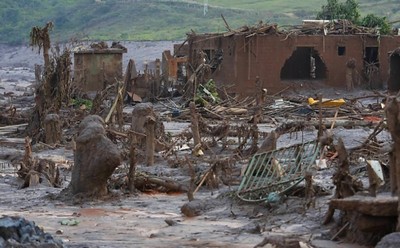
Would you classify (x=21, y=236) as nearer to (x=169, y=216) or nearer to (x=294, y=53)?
(x=169, y=216)

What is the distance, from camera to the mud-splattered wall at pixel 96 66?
4416cm

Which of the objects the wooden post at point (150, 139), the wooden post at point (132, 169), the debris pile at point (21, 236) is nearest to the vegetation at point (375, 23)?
the wooden post at point (150, 139)

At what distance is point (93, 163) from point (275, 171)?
3143mm

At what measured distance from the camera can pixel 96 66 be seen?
4466cm

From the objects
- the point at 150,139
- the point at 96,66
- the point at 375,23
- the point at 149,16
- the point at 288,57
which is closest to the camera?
the point at 150,139

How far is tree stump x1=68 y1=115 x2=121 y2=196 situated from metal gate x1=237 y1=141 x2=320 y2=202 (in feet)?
7.61

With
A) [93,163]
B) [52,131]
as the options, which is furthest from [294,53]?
[93,163]

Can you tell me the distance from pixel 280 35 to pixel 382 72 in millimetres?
4925

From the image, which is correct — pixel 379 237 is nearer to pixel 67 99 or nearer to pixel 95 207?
pixel 95 207

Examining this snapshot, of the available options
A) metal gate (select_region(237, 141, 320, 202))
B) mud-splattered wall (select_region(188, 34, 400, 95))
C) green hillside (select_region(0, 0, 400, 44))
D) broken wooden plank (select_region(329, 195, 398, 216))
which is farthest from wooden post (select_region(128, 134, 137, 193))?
green hillside (select_region(0, 0, 400, 44))

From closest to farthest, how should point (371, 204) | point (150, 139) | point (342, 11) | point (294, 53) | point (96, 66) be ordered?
point (371, 204) < point (150, 139) < point (294, 53) < point (96, 66) < point (342, 11)

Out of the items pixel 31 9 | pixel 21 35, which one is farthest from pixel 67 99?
pixel 31 9

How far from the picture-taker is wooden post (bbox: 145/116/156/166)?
20.4 meters

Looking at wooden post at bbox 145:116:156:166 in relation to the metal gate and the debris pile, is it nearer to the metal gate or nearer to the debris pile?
the metal gate
